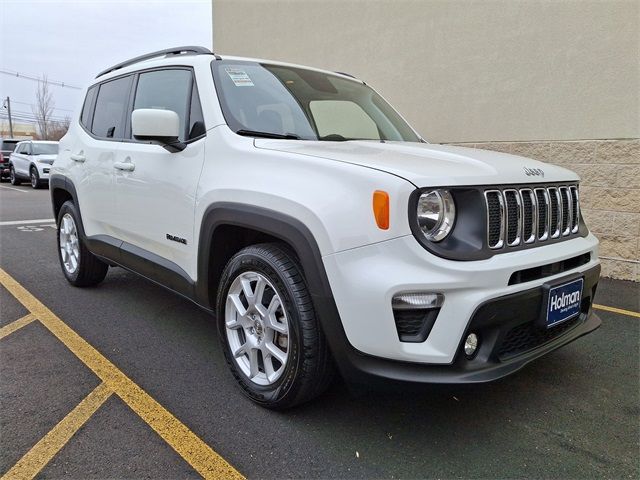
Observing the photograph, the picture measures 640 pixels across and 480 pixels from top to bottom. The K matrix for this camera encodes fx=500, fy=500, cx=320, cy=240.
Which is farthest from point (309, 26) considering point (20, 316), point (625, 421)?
point (625, 421)

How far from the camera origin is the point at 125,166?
353cm

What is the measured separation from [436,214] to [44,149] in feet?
64.2

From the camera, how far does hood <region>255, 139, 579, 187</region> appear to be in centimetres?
212

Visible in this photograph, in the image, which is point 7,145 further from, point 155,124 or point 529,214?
point 529,214

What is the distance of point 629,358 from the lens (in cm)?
334

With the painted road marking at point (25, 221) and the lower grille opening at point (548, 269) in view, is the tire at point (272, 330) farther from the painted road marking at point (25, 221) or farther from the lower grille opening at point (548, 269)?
the painted road marking at point (25, 221)

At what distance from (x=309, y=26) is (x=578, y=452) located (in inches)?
333

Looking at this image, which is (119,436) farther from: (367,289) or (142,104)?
(142,104)

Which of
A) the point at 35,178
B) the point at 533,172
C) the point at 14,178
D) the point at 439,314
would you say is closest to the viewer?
the point at 439,314

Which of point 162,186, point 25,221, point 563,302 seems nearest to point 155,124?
point 162,186

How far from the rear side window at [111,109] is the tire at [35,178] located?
15.0 m

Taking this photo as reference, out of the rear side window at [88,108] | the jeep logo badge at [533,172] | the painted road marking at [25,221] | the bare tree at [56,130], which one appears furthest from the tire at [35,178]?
the bare tree at [56,130]

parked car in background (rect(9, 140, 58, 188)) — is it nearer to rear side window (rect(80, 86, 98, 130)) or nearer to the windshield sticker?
rear side window (rect(80, 86, 98, 130))

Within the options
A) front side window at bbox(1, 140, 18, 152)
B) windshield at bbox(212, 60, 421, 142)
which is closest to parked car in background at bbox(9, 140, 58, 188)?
front side window at bbox(1, 140, 18, 152)
